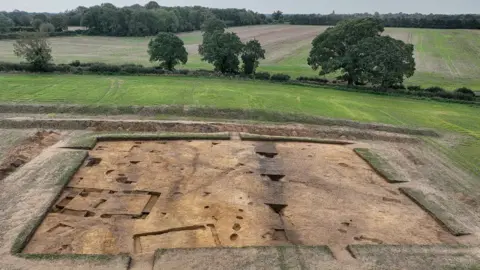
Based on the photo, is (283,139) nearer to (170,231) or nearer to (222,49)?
(170,231)

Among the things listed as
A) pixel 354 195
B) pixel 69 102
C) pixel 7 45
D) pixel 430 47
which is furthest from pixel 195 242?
pixel 430 47

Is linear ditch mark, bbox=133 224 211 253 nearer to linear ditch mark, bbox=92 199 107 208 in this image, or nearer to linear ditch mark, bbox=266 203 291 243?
linear ditch mark, bbox=266 203 291 243

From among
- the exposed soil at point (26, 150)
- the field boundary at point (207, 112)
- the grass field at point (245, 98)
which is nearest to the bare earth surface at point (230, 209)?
the exposed soil at point (26, 150)

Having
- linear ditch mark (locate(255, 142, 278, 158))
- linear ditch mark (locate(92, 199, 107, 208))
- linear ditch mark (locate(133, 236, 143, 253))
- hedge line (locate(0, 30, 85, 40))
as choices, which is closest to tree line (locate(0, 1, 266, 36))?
hedge line (locate(0, 30, 85, 40))

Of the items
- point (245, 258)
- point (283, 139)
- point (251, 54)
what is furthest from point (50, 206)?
point (251, 54)

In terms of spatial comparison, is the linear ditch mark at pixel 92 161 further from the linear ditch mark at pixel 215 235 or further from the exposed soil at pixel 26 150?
the linear ditch mark at pixel 215 235

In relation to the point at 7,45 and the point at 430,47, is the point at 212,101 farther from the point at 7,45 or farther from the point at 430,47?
the point at 430,47
